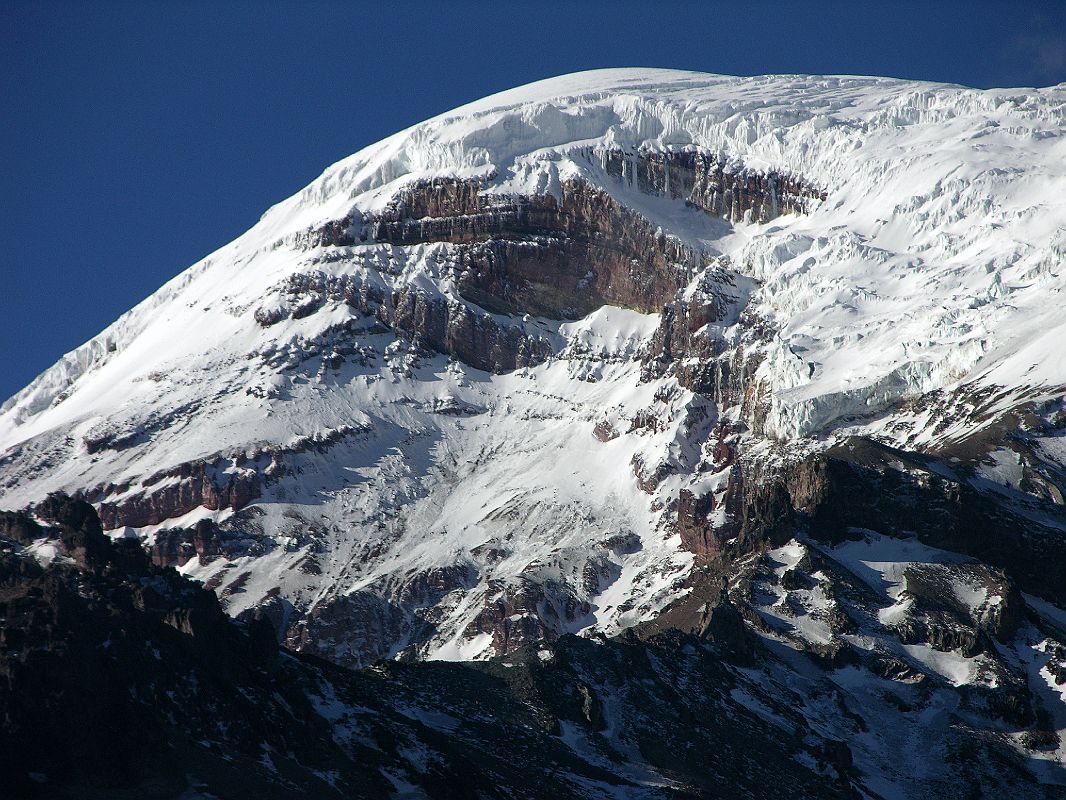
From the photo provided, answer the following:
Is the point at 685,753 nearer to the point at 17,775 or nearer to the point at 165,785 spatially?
the point at 165,785

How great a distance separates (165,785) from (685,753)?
63373 mm

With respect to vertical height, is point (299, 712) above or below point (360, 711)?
above

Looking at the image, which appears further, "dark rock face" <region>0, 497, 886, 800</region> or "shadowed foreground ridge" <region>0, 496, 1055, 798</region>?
"shadowed foreground ridge" <region>0, 496, 1055, 798</region>

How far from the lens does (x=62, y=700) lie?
4567 inches

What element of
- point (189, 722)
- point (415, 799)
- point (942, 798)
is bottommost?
point (942, 798)

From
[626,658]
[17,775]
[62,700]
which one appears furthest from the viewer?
[626,658]

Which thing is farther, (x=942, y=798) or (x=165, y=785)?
(x=942, y=798)

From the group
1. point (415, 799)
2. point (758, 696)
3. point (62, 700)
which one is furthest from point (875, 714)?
point (62, 700)

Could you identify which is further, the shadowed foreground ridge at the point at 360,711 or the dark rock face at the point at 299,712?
the shadowed foreground ridge at the point at 360,711

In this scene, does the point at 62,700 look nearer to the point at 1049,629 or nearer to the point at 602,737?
the point at 602,737

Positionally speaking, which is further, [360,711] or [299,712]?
[360,711]

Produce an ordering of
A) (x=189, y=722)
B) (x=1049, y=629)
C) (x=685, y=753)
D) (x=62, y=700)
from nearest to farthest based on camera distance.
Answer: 1. (x=62, y=700)
2. (x=189, y=722)
3. (x=685, y=753)
4. (x=1049, y=629)

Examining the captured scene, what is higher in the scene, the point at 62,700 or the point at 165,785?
the point at 62,700

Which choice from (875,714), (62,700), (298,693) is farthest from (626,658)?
(62,700)
